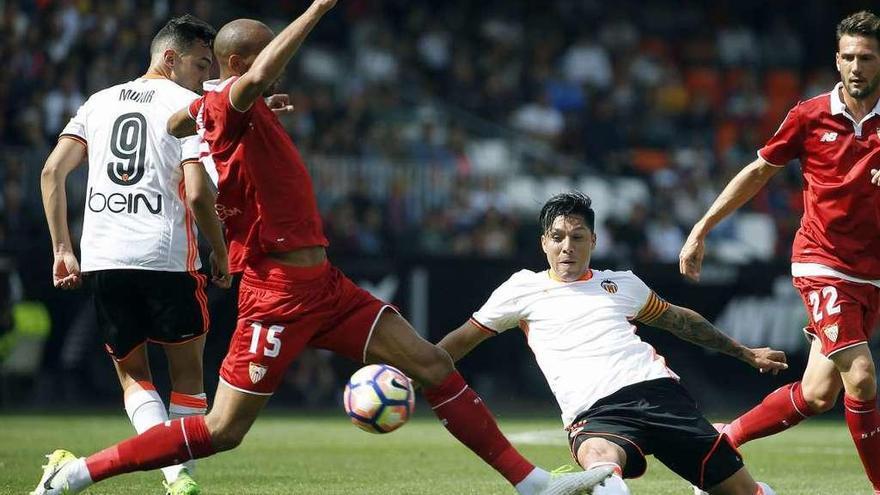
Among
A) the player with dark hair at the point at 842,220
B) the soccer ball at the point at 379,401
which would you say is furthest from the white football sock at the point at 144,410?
the player with dark hair at the point at 842,220

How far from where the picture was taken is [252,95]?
5863 millimetres

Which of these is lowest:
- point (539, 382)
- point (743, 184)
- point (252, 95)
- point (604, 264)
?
point (539, 382)

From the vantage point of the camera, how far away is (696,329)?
21.6 feet

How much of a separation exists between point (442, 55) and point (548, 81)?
1.68 metres

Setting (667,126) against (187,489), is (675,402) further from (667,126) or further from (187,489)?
(667,126)

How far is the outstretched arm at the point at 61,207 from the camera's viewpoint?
7074 millimetres

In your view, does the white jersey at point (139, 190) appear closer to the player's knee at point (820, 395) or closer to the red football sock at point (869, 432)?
the player's knee at point (820, 395)

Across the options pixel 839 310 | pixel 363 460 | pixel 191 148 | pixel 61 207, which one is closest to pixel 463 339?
pixel 191 148

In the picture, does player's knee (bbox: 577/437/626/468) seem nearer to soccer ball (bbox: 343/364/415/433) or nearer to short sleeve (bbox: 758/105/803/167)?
soccer ball (bbox: 343/364/415/433)

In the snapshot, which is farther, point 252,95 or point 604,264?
point 604,264

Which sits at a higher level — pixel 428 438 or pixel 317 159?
pixel 317 159

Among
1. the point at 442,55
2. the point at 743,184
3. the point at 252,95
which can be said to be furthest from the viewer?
the point at 442,55

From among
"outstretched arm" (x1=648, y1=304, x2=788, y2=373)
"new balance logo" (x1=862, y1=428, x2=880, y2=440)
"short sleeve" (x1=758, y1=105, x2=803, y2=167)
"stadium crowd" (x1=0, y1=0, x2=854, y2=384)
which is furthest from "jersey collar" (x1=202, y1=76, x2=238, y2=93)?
"stadium crowd" (x1=0, y1=0, x2=854, y2=384)

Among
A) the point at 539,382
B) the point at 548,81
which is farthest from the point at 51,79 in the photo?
the point at 548,81
